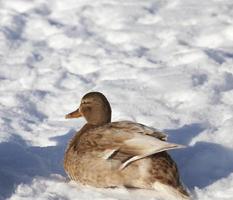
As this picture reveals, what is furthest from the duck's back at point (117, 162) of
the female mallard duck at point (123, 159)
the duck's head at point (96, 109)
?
the duck's head at point (96, 109)

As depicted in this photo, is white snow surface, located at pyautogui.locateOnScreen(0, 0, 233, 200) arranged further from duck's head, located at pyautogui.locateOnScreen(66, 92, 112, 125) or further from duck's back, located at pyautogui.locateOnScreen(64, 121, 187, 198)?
duck's head, located at pyautogui.locateOnScreen(66, 92, 112, 125)

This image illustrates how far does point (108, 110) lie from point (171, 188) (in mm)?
898

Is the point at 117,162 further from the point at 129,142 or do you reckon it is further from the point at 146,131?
the point at 146,131

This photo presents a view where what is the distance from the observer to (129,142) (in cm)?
441

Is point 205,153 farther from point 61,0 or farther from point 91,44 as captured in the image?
point 61,0

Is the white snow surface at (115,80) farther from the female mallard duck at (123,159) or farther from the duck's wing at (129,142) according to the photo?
the duck's wing at (129,142)

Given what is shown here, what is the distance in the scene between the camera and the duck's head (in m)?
5.03

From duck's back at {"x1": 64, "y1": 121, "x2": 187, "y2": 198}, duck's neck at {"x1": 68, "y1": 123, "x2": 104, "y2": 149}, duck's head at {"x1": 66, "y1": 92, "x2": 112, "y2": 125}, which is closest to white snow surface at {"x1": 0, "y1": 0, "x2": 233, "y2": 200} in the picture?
duck's back at {"x1": 64, "y1": 121, "x2": 187, "y2": 198}

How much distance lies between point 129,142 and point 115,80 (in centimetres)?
230

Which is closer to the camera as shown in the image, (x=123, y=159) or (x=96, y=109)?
(x=123, y=159)

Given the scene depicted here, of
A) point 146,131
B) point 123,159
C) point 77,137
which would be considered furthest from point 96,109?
point 123,159

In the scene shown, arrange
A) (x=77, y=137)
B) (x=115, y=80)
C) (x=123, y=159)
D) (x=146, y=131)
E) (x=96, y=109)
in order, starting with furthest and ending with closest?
(x=115, y=80)
(x=96, y=109)
(x=77, y=137)
(x=146, y=131)
(x=123, y=159)

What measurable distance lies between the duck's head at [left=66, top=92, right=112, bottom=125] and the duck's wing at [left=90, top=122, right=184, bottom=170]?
1.20ft

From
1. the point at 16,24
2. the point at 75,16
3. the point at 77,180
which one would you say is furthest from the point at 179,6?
the point at 77,180
